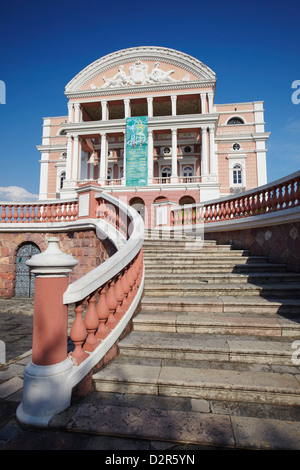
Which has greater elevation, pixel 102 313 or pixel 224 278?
pixel 224 278

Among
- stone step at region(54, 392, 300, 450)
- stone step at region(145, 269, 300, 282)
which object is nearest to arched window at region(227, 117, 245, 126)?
stone step at region(145, 269, 300, 282)

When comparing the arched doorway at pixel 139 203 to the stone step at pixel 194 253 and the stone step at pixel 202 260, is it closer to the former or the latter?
the stone step at pixel 194 253

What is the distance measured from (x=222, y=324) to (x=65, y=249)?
260 inches

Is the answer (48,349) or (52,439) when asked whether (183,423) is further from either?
(48,349)

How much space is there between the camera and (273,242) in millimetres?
6207

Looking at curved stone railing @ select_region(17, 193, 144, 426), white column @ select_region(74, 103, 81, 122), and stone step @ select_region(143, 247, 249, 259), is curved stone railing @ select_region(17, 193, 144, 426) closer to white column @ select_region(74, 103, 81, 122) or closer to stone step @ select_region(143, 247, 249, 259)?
stone step @ select_region(143, 247, 249, 259)

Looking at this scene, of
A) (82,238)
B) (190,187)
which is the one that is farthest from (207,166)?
(82,238)

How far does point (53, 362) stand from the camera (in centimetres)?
237

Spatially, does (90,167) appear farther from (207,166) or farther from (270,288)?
(270,288)

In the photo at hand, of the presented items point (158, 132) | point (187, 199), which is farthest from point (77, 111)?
point (187, 199)

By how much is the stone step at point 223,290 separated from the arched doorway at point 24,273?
653 cm

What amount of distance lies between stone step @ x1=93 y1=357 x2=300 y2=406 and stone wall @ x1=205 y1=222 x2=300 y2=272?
134 inches

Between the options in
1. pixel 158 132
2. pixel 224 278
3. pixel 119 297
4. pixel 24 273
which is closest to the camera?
pixel 119 297

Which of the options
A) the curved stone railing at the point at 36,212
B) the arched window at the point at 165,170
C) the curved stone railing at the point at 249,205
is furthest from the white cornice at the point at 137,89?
the curved stone railing at the point at 36,212
